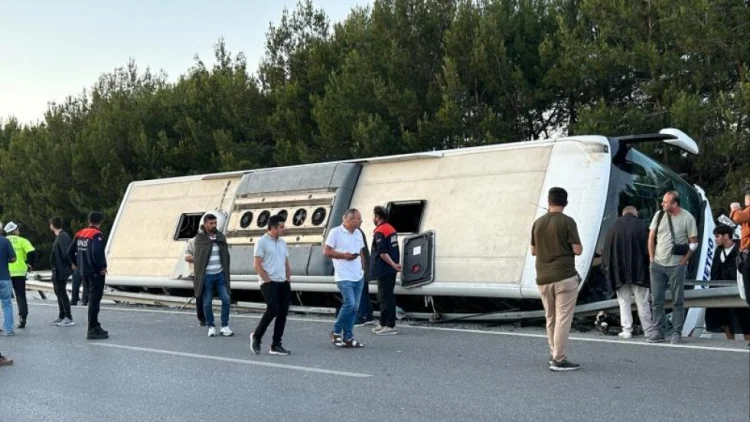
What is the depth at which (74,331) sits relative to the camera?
40.8ft

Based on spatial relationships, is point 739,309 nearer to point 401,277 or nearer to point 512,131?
point 401,277

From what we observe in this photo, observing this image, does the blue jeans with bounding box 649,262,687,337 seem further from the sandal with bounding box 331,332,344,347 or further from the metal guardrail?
Result: the sandal with bounding box 331,332,344,347

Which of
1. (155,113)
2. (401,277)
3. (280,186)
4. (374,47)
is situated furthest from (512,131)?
(155,113)

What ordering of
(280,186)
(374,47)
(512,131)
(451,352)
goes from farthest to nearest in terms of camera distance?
(374,47) < (512,131) < (280,186) < (451,352)

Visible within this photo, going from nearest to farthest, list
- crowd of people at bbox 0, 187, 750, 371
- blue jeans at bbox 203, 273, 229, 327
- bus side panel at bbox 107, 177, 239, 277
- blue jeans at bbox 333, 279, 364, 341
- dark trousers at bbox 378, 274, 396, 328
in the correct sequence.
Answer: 1. crowd of people at bbox 0, 187, 750, 371
2. blue jeans at bbox 333, 279, 364, 341
3. dark trousers at bbox 378, 274, 396, 328
4. blue jeans at bbox 203, 273, 229, 327
5. bus side panel at bbox 107, 177, 239, 277

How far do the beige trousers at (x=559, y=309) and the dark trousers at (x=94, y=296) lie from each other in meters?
6.42

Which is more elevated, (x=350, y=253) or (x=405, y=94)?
(x=405, y=94)

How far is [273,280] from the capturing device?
938cm

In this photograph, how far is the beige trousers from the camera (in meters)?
7.60

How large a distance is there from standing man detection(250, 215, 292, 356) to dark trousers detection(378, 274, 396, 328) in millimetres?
1953

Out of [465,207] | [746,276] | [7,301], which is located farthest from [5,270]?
[746,276]

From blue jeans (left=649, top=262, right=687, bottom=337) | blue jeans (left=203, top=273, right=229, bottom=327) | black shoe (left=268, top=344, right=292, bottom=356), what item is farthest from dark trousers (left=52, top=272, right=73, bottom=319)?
blue jeans (left=649, top=262, right=687, bottom=337)

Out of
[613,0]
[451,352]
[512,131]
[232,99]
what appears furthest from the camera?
[232,99]

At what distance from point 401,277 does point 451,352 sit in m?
3.16
